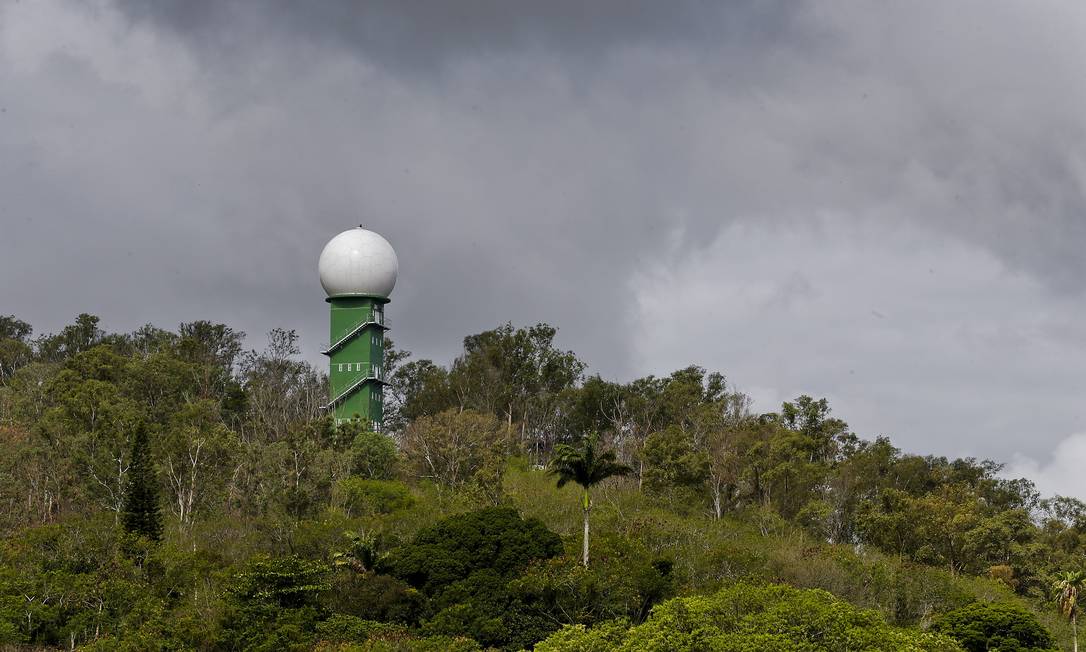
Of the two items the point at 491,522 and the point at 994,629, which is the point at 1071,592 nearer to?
the point at 994,629

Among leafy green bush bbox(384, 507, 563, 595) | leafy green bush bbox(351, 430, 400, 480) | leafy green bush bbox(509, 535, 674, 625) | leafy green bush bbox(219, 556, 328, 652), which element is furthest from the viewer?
leafy green bush bbox(351, 430, 400, 480)

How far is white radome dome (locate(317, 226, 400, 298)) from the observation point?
7456 centimetres

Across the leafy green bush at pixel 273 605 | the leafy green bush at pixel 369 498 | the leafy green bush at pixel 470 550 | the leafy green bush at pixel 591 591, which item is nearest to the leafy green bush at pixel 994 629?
the leafy green bush at pixel 591 591

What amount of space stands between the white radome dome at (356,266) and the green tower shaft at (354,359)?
62 centimetres

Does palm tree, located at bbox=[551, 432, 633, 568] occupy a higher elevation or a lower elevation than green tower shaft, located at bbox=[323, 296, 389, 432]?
lower

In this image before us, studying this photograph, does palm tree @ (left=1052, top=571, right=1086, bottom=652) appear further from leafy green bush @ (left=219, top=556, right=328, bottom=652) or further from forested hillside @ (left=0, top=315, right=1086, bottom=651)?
leafy green bush @ (left=219, top=556, right=328, bottom=652)

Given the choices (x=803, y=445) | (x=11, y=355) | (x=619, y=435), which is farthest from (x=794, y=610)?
(x=11, y=355)

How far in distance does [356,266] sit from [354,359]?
543 centimetres

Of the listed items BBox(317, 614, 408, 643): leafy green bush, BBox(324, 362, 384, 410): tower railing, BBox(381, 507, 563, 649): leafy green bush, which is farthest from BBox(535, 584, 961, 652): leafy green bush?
BBox(324, 362, 384, 410): tower railing

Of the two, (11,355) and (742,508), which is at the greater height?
(11,355)

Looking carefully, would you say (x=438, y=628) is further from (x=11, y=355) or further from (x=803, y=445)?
(x=11, y=355)

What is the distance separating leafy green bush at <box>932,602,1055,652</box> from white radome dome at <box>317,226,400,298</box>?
3948 centimetres

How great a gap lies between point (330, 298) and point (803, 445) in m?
30.4

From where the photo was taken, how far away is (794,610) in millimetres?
36719
